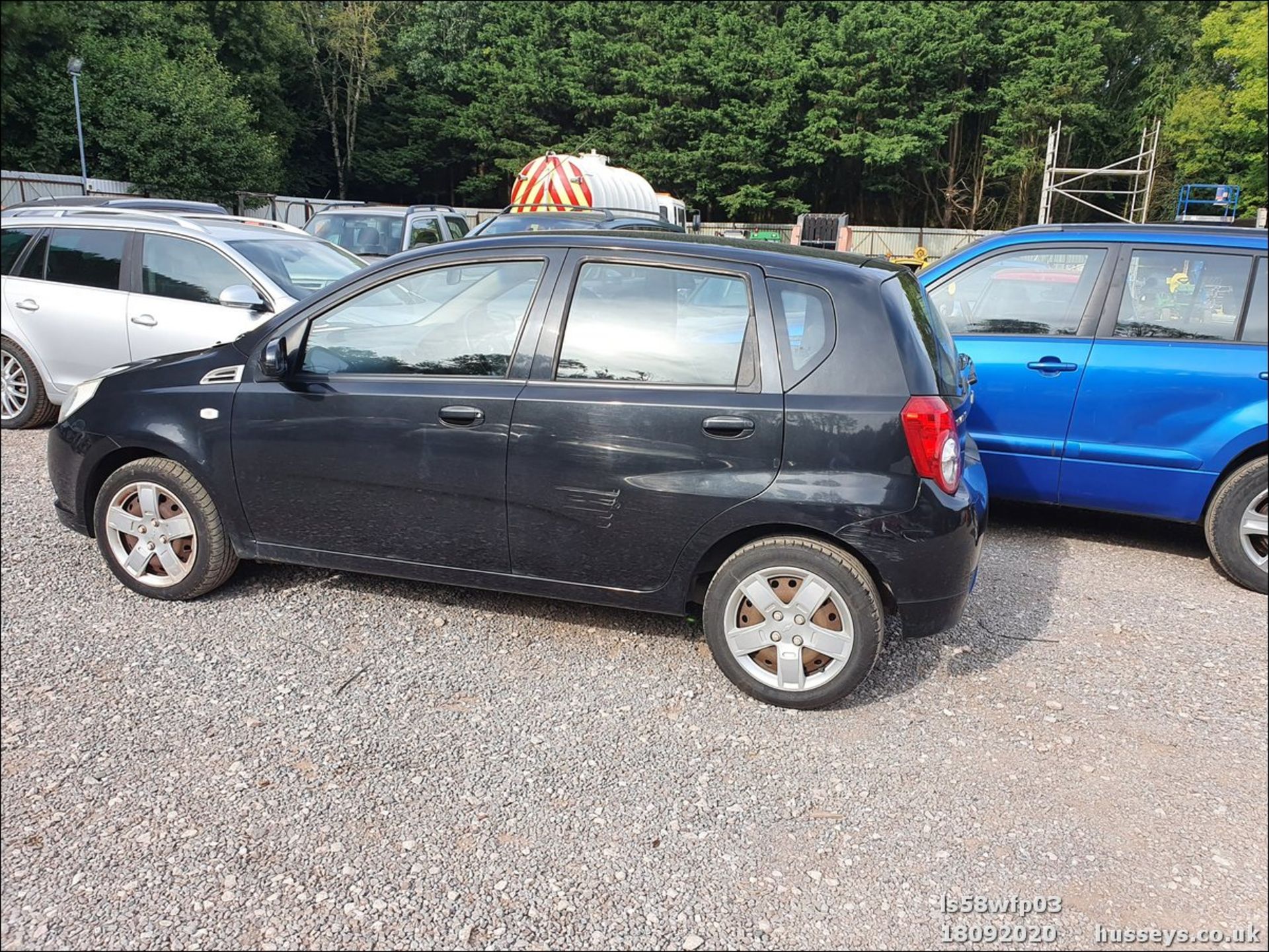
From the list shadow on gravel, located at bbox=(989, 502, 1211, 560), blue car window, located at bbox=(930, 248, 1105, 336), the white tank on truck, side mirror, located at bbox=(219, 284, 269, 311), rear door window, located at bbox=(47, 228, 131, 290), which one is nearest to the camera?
blue car window, located at bbox=(930, 248, 1105, 336)

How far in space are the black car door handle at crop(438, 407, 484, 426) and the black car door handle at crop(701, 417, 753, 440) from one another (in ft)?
2.91

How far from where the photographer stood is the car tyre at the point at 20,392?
704 cm

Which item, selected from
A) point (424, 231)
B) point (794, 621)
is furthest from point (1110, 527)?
point (424, 231)

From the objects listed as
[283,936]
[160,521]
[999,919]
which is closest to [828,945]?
[999,919]

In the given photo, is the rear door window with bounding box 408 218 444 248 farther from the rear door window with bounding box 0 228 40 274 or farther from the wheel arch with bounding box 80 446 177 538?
the wheel arch with bounding box 80 446 177 538

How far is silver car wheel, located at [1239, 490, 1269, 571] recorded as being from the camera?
4.24m

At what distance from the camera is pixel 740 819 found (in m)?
2.66

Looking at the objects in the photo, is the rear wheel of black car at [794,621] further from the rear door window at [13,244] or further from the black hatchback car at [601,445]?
the rear door window at [13,244]

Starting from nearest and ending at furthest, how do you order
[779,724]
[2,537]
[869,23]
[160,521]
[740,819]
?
[740,819] → [779,724] → [160,521] → [2,537] → [869,23]

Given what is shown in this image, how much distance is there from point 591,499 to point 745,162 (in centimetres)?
3875

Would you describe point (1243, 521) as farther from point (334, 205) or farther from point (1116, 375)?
point (334, 205)

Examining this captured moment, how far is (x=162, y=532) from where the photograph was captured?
3961 mm

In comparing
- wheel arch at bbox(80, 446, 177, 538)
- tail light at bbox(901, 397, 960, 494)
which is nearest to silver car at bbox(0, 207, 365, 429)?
wheel arch at bbox(80, 446, 177, 538)

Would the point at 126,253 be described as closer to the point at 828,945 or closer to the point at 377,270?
the point at 377,270
